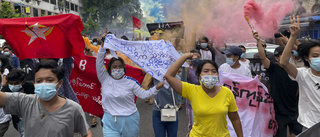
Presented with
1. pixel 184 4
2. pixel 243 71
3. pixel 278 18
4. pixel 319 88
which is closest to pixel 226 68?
pixel 243 71

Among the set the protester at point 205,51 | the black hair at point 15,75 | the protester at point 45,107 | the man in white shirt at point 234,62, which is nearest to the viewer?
the protester at point 45,107

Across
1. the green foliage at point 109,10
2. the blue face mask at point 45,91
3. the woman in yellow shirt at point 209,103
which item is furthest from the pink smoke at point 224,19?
the green foliage at point 109,10

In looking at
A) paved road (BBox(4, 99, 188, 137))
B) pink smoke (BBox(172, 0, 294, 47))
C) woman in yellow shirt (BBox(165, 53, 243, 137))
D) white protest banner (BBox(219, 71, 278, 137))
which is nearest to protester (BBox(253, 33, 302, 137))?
white protest banner (BBox(219, 71, 278, 137))

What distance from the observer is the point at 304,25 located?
13961 millimetres

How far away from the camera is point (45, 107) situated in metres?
2.29

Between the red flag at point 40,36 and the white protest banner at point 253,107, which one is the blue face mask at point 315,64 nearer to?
the white protest banner at point 253,107

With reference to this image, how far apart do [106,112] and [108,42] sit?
102 centimetres

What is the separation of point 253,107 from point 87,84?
303 cm

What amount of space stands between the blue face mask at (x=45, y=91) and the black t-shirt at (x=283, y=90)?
327cm

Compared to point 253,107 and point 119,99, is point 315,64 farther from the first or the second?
point 119,99

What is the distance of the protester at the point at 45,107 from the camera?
2211mm

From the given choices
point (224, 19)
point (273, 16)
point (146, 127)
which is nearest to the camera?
point (146, 127)

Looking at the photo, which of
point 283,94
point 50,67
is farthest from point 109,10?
point 50,67

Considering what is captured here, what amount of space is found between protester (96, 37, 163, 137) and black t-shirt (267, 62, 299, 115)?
1.82 meters
